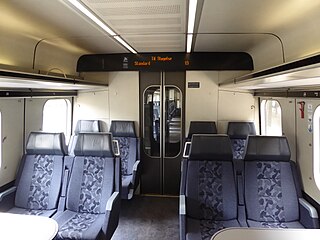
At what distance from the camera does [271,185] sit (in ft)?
9.78

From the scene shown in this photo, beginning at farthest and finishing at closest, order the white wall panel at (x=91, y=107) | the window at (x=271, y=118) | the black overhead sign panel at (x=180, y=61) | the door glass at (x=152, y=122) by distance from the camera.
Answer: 1. the white wall panel at (x=91, y=107)
2. the door glass at (x=152, y=122)
3. the black overhead sign panel at (x=180, y=61)
4. the window at (x=271, y=118)

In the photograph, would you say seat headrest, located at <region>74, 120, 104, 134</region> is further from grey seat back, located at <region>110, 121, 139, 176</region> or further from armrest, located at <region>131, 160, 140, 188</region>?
armrest, located at <region>131, 160, 140, 188</region>

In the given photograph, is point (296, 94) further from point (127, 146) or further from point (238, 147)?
point (127, 146)

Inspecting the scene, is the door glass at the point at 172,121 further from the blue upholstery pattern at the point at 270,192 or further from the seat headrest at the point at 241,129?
the blue upholstery pattern at the point at 270,192

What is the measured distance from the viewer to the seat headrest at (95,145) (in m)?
3.21

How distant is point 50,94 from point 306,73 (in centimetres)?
344

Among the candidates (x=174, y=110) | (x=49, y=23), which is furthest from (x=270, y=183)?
(x=49, y=23)

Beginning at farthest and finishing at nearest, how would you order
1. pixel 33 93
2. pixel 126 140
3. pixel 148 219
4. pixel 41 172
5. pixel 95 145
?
1. pixel 126 140
2. pixel 148 219
3. pixel 33 93
4. pixel 41 172
5. pixel 95 145

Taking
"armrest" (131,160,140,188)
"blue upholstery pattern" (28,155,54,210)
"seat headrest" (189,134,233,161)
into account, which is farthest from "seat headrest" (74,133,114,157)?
"armrest" (131,160,140,188)

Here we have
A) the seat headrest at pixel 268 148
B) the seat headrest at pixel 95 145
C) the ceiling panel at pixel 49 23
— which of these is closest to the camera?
the ceiling panel at pixel 49 23

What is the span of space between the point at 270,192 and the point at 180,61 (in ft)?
9.02

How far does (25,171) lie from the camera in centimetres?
335

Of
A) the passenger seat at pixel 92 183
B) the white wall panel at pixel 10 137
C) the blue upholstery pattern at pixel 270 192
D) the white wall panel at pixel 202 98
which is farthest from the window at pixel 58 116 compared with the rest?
the blue upholstery pattern at pixel 270 192

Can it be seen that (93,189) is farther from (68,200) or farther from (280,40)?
(280,40)
